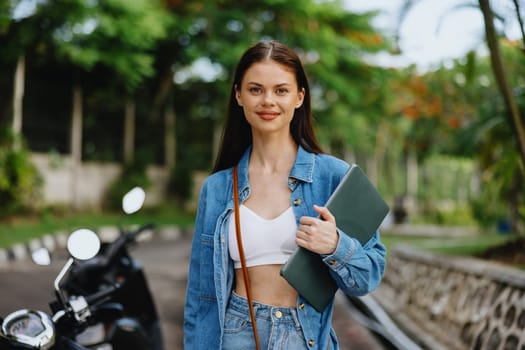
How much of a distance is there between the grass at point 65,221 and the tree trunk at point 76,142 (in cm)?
Answer: 55

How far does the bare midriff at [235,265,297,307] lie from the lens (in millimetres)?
1882

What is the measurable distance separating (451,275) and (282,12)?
1150cm

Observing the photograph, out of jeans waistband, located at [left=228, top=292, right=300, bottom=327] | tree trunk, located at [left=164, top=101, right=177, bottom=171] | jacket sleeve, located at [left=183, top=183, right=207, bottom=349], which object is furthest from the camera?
tree trunk, located at [left=164, top=101, right=177, bottom=171]

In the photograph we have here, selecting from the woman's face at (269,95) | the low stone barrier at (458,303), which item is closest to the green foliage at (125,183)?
the low stone barrier at (458,303)

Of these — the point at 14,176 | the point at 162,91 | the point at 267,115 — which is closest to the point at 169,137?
the point at 162,91

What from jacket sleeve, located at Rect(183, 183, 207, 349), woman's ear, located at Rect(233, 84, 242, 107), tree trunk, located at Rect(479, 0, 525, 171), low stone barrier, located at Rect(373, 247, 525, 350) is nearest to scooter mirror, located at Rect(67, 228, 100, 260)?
jacket sleeve, located at Rect(183, 183, 207, 349)

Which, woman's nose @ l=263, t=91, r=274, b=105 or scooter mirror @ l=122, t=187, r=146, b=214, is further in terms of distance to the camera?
scooter mirror @ l=122, t=187, r=146, b=214

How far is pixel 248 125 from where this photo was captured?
2172 mm

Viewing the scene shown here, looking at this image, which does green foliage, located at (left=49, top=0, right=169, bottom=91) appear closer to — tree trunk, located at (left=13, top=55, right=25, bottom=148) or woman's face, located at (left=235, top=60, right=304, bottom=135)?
tree trunk, located at (left=13, top=55, right=25, bottom=148)

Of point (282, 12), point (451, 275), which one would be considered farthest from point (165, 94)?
point (451, 275)

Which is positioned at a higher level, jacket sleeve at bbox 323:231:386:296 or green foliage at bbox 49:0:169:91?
green foliage at bbox 49:0:169:91

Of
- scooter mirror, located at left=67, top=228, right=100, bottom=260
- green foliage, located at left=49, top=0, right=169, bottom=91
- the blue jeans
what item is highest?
green foliage, located at left=49, top=0, right=169, bottom=91

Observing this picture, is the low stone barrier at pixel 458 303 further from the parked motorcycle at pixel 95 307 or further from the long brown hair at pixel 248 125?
the long brown hair at pixel 248 125

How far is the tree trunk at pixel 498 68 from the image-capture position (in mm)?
4410
